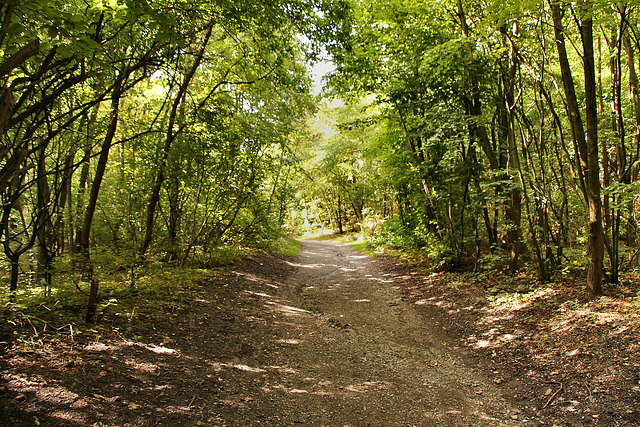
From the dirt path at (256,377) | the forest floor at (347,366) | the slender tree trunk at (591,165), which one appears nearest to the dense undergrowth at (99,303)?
the forest floor at (347,366)

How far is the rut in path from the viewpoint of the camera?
3.31 metres

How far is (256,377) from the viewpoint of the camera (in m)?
3.94

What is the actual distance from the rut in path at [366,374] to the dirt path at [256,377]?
2 cm

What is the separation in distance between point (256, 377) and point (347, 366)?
1.22 m


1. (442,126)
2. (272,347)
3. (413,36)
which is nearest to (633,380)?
(272,347)

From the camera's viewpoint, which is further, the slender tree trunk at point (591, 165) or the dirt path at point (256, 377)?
the slender tree trunk at point (591, 165)

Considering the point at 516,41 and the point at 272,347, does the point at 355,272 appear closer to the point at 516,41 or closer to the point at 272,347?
the point at 272,347

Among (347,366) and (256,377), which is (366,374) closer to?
(347,366)

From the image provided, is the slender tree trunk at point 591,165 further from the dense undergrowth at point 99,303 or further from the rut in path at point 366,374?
the dense undergrowth at point 99,303

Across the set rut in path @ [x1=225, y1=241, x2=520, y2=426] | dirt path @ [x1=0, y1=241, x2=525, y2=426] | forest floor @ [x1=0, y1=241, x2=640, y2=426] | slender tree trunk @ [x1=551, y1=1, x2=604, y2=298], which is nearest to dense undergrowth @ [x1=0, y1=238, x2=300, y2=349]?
forest floor @ [x1=0, y1=241, x2=640, y2=426]

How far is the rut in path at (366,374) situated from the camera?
10.9ft

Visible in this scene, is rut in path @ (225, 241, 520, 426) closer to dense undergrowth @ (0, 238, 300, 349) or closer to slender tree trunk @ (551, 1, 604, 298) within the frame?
dense undergrowth @ (0, 238, 300, 349)

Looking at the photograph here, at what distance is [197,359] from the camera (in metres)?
4.10

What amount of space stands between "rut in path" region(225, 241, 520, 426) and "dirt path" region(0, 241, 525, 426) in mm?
15
